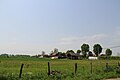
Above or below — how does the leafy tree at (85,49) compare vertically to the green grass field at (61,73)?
above

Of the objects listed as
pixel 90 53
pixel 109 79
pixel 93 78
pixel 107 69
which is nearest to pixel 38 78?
pixel 93 78

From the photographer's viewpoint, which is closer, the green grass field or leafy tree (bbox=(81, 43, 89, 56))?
the green grass field

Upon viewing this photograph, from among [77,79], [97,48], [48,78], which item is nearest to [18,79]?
[48,78]

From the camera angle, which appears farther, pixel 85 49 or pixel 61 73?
pixel 85 49

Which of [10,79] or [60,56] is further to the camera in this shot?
[60,56]

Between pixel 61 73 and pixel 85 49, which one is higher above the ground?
pixel 85 49

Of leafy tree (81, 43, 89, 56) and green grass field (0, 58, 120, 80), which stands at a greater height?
leafy tree (81, 43, 89, 56)

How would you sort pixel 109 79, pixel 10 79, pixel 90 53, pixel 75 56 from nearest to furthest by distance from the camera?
1. pixel 10 79
2. pixel 109 79
3. pixel 75 56
4. pixel 90 53

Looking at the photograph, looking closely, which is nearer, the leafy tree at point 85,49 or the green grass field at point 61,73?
the green grass field at point 61,73

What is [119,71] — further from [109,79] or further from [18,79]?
[18,79]

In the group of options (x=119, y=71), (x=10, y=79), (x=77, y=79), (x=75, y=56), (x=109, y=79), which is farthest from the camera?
(x=75, y=56)

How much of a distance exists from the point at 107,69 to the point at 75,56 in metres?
114

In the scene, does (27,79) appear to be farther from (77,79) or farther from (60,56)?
(60,56)

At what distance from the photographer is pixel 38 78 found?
749 inches
